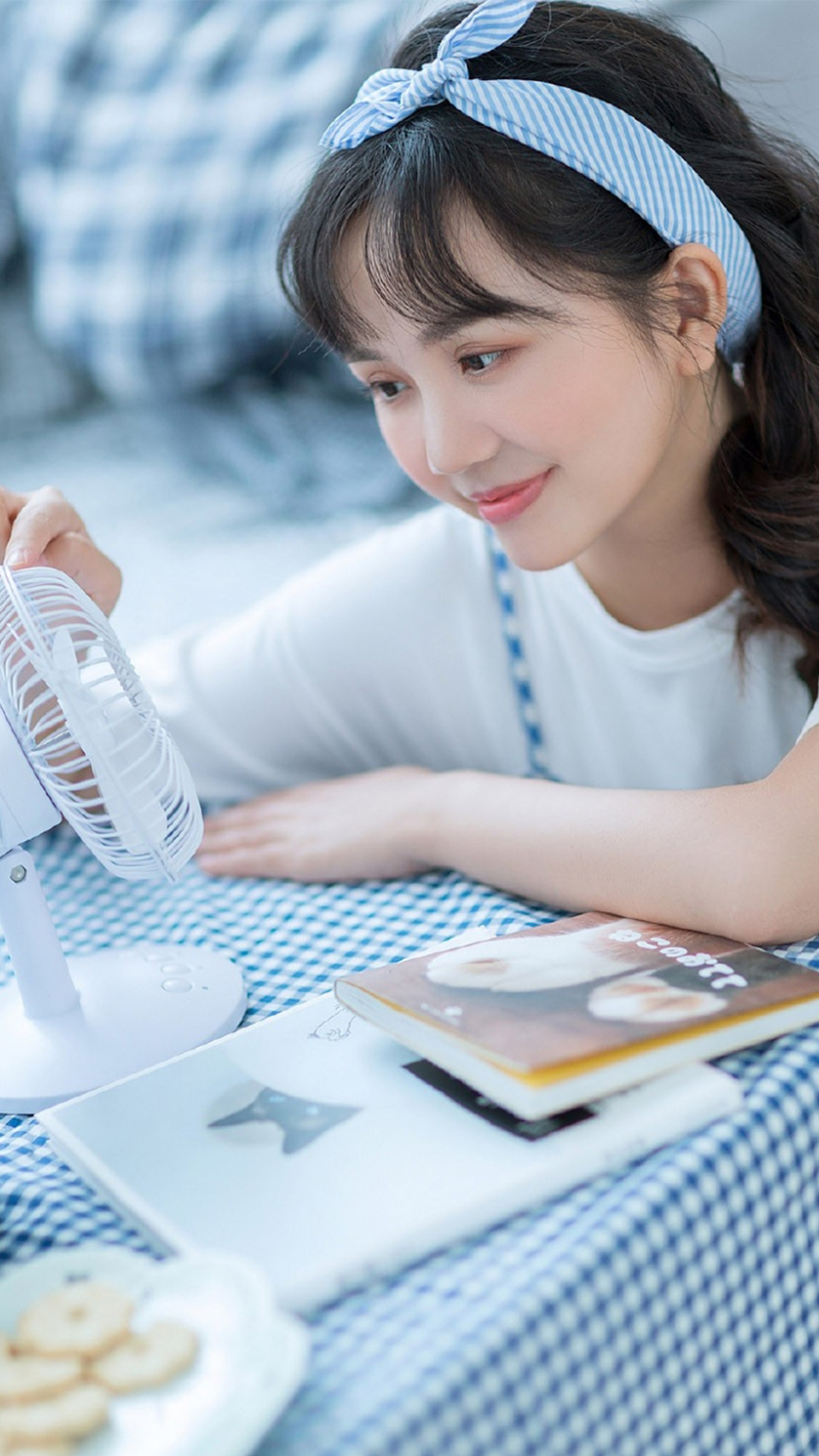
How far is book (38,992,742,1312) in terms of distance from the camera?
0.56 meters

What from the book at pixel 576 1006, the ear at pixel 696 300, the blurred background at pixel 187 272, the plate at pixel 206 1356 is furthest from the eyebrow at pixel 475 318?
the blurred background at pixel 187 272

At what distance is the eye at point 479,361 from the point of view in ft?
2.85

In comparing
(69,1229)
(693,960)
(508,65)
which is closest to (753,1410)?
(693,960)

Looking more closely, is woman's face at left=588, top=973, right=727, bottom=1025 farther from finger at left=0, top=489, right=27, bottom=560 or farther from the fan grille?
finger at left=0, top=489, right=27, bottom=560

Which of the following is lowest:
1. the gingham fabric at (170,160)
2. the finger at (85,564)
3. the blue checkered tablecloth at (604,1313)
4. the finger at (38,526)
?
the blue checkered tablecloth at (604,1313)

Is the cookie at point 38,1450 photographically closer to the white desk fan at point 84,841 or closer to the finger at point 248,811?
the white desk fan at point 84,841

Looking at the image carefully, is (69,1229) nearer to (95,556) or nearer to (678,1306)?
(678,1306)

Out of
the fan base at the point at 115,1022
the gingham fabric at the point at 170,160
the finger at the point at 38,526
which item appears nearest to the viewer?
the fan base at the point at 115,1022

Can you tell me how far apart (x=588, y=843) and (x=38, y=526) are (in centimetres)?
41

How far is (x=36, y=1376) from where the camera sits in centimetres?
48

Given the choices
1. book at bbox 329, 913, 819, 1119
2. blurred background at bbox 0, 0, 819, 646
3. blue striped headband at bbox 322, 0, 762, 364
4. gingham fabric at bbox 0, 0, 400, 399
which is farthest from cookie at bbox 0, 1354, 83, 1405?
gingham fabric at bbox 0, 0, 400, 399

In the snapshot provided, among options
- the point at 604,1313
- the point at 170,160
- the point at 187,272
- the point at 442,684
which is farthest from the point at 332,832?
the point at 170,160

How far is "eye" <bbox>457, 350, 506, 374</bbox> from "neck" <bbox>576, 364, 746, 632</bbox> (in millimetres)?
200

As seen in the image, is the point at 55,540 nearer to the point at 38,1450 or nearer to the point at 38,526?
the point at 38,526
